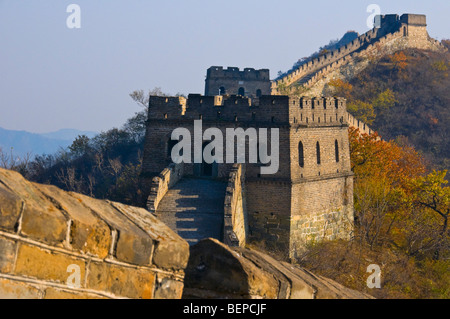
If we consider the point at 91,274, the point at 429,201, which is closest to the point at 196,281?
the point at 91,274

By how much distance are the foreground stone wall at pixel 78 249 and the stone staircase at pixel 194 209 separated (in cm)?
1355

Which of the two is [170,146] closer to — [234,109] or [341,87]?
[234,109]

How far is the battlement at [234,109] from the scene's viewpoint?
23.4 m

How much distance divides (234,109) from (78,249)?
19.4 meters

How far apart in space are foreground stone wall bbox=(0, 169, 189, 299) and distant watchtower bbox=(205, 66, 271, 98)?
45395 mm

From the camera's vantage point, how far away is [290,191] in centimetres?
2325

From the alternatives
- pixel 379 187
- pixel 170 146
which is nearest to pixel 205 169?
pixel 170 146

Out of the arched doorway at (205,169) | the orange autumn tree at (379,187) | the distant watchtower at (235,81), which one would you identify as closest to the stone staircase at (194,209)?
the arched doorway at (205,169)

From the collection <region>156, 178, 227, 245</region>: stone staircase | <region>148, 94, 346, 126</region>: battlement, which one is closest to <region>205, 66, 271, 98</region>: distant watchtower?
<region>148, 94, 346, 126</region>: battlement

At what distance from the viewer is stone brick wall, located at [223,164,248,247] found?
19.0 metres

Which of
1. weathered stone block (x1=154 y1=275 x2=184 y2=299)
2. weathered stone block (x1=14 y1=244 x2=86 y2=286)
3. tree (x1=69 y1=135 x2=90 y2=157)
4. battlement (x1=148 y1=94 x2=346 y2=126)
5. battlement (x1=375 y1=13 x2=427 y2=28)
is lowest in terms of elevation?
weathered stone block (x1=154 y1=275 x2=184 y2=299)

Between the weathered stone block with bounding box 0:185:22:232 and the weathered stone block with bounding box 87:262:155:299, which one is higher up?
the weathered stone block with bounding box 0:185:22:232

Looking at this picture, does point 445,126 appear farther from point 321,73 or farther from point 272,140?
point 272,140

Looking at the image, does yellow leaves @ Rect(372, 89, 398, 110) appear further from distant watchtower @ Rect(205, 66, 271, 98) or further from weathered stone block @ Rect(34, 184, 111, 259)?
weathered stone block @ Rect(34, 184, 111, 259)
